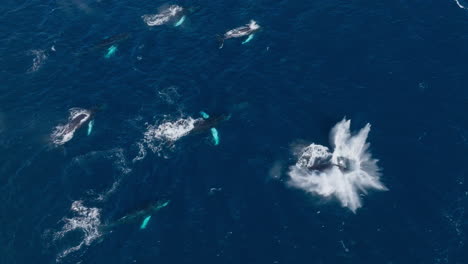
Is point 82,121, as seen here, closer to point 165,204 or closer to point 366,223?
point 165,204

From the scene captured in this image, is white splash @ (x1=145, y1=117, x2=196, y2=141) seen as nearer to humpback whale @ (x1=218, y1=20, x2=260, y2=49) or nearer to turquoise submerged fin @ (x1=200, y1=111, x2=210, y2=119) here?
turquoise submerged fin @ (x1=200, y1=111, x2=210, y2=119)

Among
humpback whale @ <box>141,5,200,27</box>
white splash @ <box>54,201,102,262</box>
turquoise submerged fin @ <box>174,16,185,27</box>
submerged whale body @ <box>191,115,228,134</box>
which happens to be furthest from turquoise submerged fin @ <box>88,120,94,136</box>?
turquoise submerged fin @ <box>174,16,185,27</box>

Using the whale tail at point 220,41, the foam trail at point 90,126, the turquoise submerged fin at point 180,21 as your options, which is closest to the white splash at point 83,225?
the foam trail at point 90,126

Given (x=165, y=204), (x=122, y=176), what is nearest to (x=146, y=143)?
(x=122, y=176)

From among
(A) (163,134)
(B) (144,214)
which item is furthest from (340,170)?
(B) (144,214)

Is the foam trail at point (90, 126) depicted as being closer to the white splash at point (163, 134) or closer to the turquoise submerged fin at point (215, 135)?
the white splash at point (163, 134)
